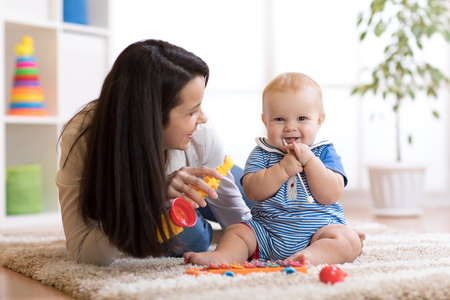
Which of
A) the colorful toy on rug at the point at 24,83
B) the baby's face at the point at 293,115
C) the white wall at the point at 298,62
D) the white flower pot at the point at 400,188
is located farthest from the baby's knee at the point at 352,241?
the white wall at the point at 298,62

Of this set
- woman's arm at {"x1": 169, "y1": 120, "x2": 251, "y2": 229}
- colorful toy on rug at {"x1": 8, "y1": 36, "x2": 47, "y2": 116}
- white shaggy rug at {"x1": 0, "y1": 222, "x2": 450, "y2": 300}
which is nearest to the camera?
white shaggy rug at {"x1": 0, "y1": 222, "x2": 450, "y2": 300}

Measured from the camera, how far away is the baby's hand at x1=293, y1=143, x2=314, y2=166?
3.55 ft

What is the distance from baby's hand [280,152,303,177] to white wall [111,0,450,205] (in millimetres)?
1775

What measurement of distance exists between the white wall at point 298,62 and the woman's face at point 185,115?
1823 mm

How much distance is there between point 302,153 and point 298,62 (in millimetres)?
1884

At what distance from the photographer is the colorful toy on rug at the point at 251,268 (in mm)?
917

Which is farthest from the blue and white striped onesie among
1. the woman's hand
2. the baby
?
the woman's hand

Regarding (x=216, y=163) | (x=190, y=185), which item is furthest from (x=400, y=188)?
(x=190, y=185)

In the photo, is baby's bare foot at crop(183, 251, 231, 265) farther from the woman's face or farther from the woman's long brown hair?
the woman's face

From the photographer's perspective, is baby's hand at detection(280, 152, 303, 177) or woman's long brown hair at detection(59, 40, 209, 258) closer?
woman's long brown hair at detection(59, 40, 209, 258)

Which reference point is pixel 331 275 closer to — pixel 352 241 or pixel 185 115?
pixel 352 241

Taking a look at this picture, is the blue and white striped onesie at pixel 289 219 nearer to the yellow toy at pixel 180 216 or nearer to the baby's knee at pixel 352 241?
the baby's knee at pixel 352 241

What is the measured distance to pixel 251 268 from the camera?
3.05ft

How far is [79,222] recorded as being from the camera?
104 centimetres
